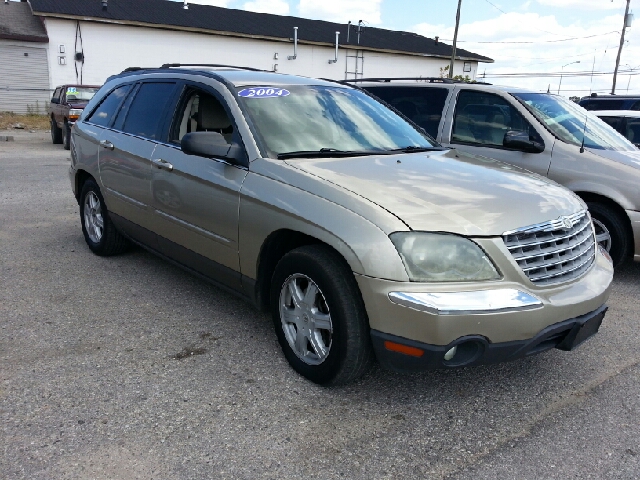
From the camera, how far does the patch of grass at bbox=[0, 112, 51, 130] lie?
2465 cm

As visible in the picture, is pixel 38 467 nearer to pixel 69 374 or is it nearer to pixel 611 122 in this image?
pixel 69 374

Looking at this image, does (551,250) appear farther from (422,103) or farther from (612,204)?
(422,103)

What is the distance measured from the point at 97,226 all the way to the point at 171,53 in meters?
31.0

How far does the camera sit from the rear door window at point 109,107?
538cm

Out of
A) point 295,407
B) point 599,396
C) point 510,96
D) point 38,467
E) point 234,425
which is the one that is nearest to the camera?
point 38,467

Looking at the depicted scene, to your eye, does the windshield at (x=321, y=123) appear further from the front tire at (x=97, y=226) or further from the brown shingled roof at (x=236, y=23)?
the brown shingled roof at (x=236, y=23)

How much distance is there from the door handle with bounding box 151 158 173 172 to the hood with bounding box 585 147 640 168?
3933 millimetres

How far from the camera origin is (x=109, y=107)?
553 cm

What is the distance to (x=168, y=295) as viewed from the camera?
4.74 meters

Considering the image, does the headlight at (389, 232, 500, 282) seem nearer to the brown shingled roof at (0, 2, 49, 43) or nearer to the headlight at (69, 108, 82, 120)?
the headlight at (69, 108, 82, 120)

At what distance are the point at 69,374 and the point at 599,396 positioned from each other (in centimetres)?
299

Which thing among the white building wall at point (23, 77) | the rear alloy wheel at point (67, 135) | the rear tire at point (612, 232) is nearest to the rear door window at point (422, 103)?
the rear tire at point (612, 232)

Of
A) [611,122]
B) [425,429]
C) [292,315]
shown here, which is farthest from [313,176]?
[611,122]

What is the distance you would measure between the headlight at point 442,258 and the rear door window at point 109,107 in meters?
3.54
